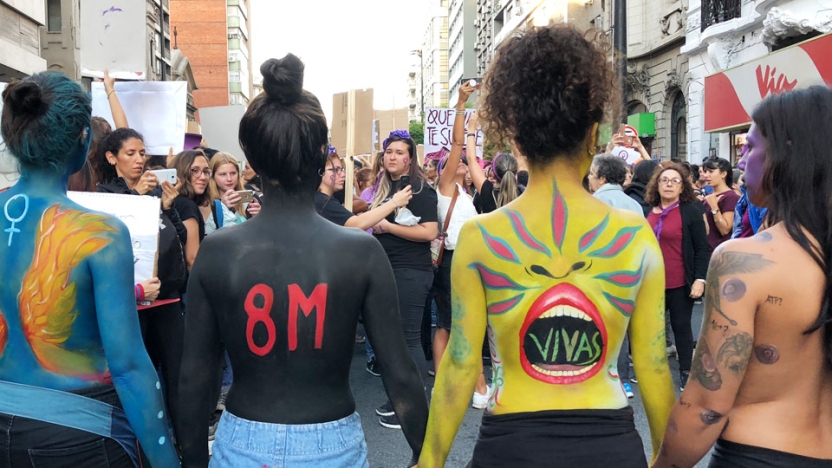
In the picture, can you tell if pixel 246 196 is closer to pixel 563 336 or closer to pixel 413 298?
pixel 413 298

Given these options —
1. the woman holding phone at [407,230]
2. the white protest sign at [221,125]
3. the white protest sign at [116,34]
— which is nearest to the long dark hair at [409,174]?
the woman holding phone at [407,230]

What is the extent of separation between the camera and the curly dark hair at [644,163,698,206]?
6.44 m

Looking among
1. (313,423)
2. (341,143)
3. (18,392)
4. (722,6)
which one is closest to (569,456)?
(313,423)

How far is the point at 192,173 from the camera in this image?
215 inches

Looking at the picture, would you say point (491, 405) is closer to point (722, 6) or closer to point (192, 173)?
point (192, 173)

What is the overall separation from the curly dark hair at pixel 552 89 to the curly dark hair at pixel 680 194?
4.52 metres

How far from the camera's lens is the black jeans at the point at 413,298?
17.2 feet

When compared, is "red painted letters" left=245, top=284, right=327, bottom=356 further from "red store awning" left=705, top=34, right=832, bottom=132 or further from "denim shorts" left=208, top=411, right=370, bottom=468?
"red store awning" left=705, top=34, right=832, bottom=132

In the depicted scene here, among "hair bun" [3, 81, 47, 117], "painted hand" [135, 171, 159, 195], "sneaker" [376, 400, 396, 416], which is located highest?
"hair bun" [3, 81, 47, 117]

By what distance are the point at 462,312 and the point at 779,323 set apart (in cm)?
87

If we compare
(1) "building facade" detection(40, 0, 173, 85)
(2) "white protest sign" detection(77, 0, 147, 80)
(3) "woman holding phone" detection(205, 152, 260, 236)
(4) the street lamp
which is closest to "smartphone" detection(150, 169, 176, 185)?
(3) "woman holding phone" detection(205, 152, 260, 236)

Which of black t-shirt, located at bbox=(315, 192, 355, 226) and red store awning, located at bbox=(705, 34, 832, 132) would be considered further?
red store awning, located at bbox=(705, 34, 832, 132)

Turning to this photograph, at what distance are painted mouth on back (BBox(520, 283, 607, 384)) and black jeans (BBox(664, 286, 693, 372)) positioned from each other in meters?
4.47

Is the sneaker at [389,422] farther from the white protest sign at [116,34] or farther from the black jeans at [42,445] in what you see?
the white protest sign at [116,34]
